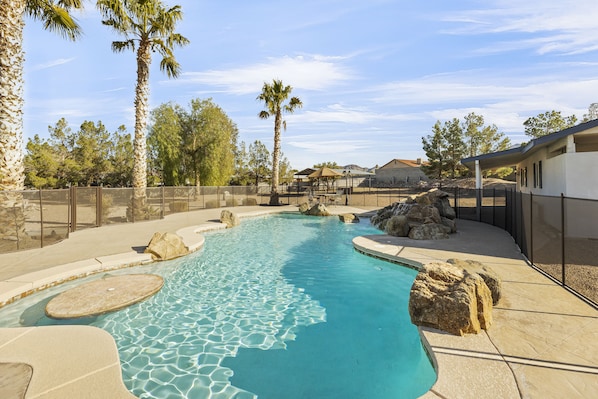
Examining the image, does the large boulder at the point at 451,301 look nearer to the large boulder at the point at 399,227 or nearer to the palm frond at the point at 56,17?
the large boulder at the point at 399,227

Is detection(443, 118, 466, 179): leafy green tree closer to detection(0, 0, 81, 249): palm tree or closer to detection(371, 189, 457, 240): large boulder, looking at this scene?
detection(371, 189, 457, 240): large boulder

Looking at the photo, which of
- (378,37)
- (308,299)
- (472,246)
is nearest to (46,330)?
(308,299)

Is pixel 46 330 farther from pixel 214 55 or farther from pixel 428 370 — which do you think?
pixel 214 55

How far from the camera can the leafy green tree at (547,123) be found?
35281mm

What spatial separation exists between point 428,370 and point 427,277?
1.27 meters

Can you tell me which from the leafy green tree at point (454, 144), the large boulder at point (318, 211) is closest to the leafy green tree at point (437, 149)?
the leafy green tree at point (454, 144)

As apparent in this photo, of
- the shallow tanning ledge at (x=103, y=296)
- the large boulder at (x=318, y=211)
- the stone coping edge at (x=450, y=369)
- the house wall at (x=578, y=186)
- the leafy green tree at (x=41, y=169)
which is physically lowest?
the shallow tanning ledge at (x=103, y=296)

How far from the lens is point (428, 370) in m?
3.43

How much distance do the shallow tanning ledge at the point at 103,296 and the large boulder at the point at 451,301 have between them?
193 inches

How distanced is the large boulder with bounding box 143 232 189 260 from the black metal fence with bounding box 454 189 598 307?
879 cm

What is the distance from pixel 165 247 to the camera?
8.37m

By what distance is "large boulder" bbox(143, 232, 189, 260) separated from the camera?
8.11m

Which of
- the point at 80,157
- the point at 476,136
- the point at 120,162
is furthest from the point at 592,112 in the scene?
the point at 80,157

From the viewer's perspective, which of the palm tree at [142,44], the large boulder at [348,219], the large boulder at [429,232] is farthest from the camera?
the large boulder at [348,219]
